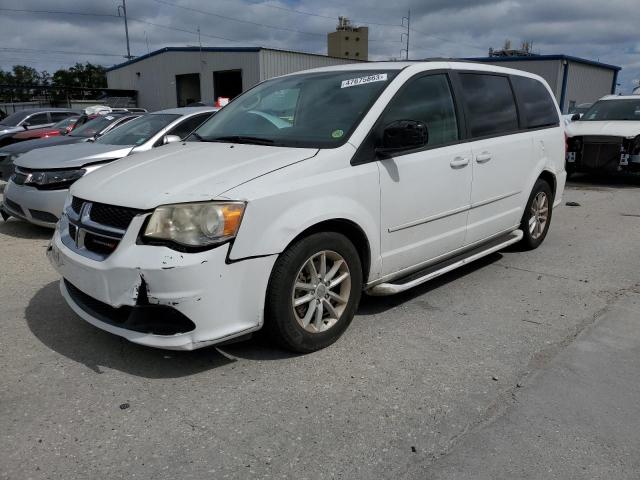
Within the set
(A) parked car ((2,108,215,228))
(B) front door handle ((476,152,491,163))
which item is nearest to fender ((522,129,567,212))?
(B) front door handle ((476,152,491,163))

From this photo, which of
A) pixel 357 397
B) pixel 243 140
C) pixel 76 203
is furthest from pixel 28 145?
pixel 357 397

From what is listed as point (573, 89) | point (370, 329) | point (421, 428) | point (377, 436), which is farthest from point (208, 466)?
point (573, 89)

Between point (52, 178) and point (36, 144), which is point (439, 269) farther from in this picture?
point (36, 144)

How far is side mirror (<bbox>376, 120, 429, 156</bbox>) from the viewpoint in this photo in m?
3.54

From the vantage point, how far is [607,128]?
11.1 m

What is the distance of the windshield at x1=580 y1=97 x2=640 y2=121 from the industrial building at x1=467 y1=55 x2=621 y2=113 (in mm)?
14226

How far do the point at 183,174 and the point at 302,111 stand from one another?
1.17 metres

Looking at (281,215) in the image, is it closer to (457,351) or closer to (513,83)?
(457,351)

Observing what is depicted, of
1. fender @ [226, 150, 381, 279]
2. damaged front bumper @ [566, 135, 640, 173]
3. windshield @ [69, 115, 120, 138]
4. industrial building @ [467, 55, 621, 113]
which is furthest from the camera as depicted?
industrial building @ [467, 55, 621, 113]

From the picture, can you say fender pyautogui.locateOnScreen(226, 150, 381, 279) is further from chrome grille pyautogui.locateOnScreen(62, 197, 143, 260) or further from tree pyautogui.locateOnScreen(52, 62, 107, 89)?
tree pyautogui.locateOnScreen(52, 62, 107, 89)

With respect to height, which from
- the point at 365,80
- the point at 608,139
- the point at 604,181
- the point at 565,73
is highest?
the point at 565,73

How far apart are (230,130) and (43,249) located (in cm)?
306

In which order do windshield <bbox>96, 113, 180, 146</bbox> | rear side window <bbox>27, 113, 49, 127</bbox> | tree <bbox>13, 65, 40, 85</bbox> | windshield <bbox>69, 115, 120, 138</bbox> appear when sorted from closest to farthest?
windshield <bbox>96, 113, 180, 146</bbox>, windshield <bbox>69, 115, 120, 138</bbox>, rear side window <bbox>27, 113, 49, 127</bbox>, tree <bbox>13, 65, 40, 85</bbox>

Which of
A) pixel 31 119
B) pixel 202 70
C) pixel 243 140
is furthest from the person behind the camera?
pixel 202 70
